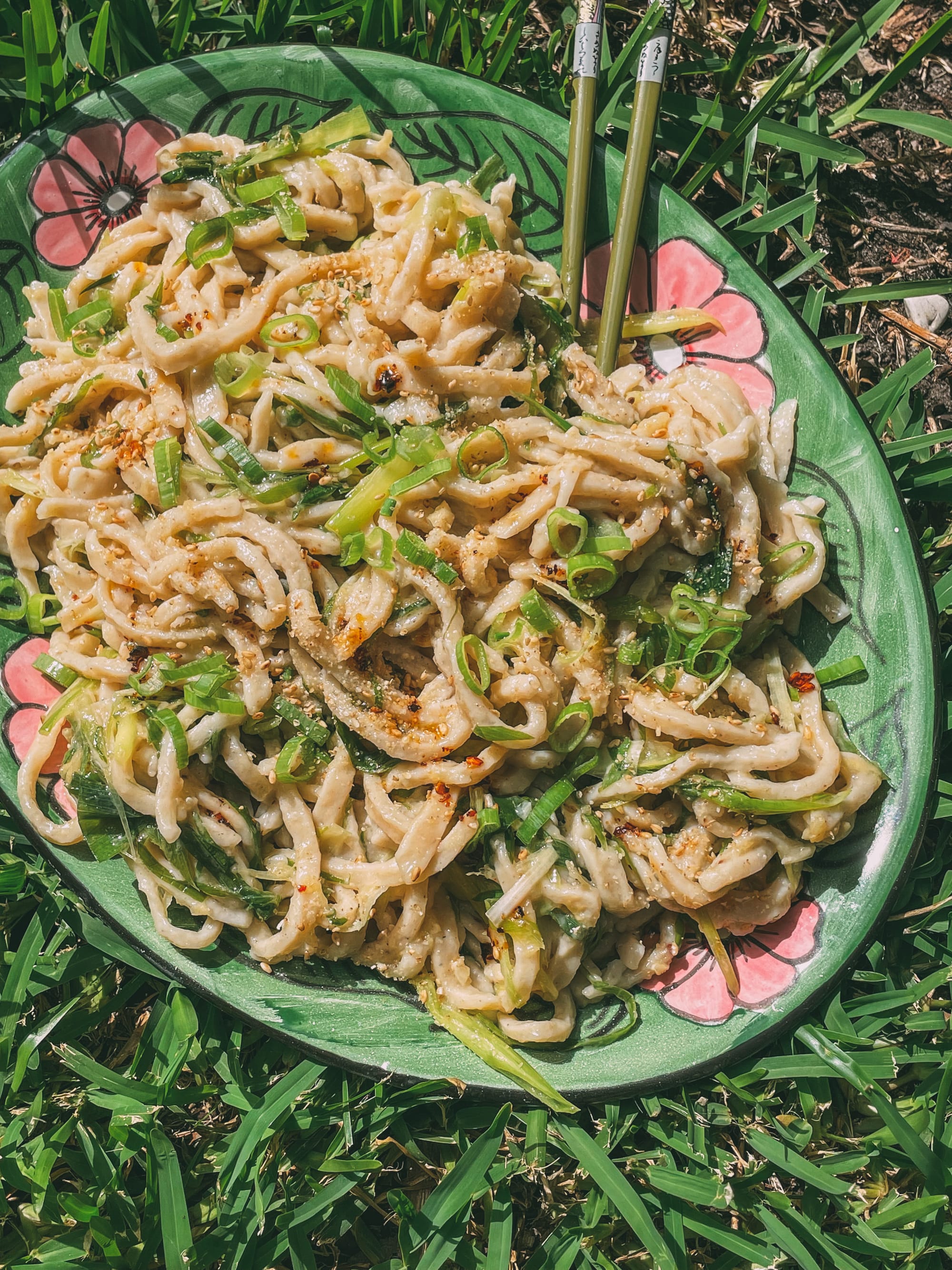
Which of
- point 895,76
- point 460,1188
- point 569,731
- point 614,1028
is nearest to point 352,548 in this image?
point 569,731

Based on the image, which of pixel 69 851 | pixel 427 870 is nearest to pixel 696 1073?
pixel 427 870

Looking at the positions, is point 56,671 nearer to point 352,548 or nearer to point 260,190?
point 352,548

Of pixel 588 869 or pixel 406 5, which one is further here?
pixel 406 5

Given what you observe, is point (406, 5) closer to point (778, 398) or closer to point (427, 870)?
point (778, 398)

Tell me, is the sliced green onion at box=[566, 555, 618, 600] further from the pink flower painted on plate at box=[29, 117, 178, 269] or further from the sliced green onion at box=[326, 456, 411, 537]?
the pink flower painted on plate at box=[29, 117, 178, 269]

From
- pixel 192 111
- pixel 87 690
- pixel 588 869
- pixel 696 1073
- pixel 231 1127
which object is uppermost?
pixel 192 111

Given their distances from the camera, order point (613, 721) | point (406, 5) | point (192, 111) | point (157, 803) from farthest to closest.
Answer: point (406, 5)
point (192, 111)
point (613, 721)
point (157, 803)
